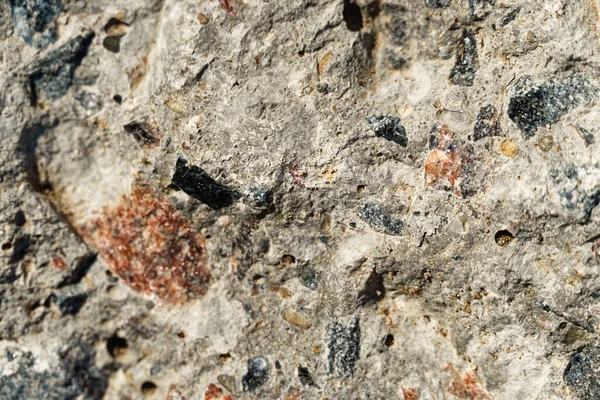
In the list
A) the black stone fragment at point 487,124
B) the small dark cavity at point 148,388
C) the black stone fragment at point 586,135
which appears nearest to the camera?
the black stone fragment at point 586,135

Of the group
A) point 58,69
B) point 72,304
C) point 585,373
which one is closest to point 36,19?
point 58,69

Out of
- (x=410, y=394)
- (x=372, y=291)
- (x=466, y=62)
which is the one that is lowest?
(x=410, y=394)

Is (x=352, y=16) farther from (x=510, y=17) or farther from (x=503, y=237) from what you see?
(x=503, y=237)

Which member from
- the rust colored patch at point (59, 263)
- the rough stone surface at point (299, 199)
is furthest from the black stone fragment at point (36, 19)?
the rust colored patch at point (59, 263)

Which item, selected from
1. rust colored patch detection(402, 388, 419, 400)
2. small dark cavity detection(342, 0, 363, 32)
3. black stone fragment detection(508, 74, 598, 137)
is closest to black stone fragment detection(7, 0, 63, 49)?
small dark cavity detection(342, 0, 363, 32)

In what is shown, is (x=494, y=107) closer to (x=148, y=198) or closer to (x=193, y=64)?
(x=193, y=64)

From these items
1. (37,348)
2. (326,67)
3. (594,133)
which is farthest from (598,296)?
(37,348)

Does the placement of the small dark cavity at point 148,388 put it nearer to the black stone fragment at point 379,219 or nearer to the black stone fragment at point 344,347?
the black stone fragment at point 344,347

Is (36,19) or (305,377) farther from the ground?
(36,19)
